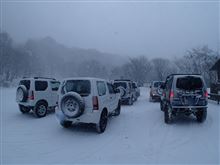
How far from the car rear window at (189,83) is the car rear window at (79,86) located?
3.85m

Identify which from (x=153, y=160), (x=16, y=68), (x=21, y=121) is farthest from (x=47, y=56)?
(x=153, y=160)

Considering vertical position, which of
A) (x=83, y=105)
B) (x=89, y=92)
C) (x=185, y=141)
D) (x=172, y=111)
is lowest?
(x=185, y=141)

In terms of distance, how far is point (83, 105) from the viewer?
6.20m

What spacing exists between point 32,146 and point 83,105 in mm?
2025

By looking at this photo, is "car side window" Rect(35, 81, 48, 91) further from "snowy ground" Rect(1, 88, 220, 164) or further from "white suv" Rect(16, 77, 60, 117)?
"snowy ground" Rect(1, 88, 220, 164)

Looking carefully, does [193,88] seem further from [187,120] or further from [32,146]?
[32,146]

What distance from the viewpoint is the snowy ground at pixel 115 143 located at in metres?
4.73

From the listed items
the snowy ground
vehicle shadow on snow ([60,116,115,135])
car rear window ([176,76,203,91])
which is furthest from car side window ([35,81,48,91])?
car rear window ([176,76,203,91])

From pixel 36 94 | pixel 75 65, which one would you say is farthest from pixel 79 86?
pixel 75 65

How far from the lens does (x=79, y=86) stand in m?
6.55

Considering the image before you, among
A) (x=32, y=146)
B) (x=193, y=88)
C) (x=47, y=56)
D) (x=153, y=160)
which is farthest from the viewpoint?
(x=47, y=56)

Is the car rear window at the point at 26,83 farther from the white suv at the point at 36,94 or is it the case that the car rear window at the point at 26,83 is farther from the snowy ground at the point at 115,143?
the snowy ground at the point at 115,143

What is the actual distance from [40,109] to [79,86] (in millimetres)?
4128

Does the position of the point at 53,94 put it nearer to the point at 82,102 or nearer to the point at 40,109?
the point at 40,109
